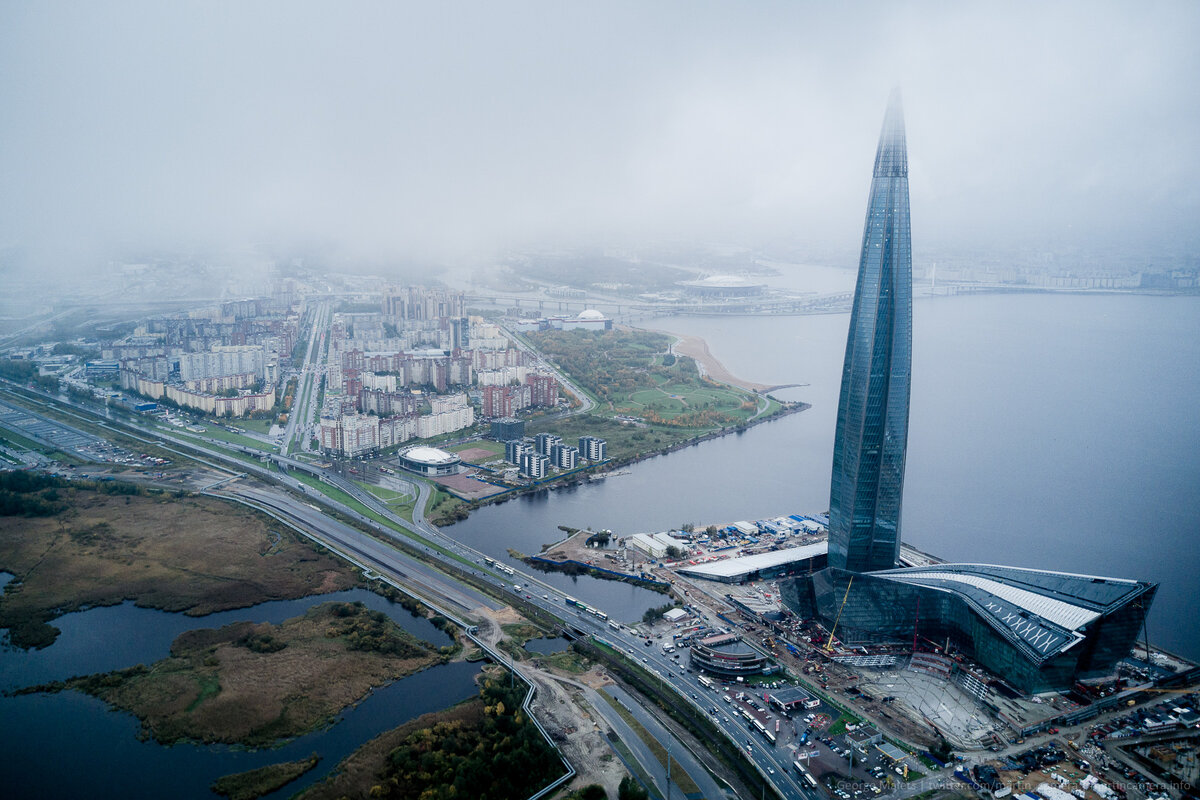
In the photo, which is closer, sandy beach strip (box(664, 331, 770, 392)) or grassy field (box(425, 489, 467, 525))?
grassy field (box(425, 489, 467, 525))

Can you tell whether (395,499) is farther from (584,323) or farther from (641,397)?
(584,323)

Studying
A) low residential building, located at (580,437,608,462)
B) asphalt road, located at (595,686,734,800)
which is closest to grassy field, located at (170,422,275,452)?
low residential building, located at (580,437,608,462)

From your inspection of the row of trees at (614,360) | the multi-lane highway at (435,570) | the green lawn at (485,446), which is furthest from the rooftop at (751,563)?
the row of trees at (614,360)

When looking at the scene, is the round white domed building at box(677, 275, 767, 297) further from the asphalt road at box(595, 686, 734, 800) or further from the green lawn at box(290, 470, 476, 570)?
the asphalt road at box(595, 686, 734, 800)

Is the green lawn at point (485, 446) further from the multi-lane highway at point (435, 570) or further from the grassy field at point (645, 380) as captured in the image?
the grassy field at point (645, 380)

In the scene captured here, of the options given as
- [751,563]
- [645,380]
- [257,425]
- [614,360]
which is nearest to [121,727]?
[751,563]

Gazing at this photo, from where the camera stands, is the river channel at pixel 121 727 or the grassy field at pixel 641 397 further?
the grassy field at pixel 641 397
